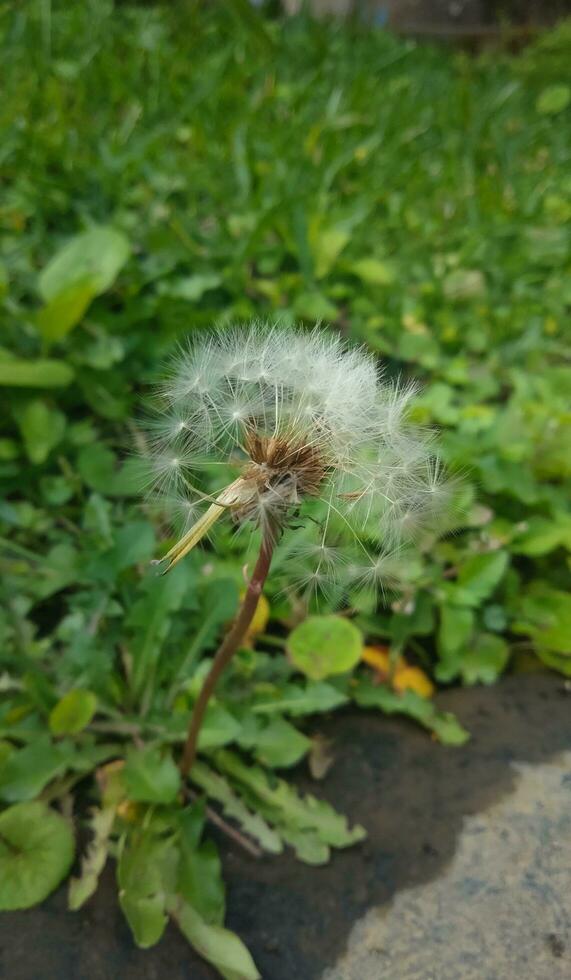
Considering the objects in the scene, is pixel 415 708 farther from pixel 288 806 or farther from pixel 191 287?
pixel 191 287

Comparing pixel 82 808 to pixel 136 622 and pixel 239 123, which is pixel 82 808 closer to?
pixel 136 622

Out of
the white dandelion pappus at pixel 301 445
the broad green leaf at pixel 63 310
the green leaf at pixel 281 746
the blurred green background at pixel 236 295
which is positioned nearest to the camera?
the white dandelion pappus at pixel 301 445

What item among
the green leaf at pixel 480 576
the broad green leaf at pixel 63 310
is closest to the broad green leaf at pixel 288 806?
the green leaf at pixel 480 576

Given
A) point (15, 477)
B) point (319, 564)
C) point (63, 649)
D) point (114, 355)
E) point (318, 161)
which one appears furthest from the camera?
point (318, 161)

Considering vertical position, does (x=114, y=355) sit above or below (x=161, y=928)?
above

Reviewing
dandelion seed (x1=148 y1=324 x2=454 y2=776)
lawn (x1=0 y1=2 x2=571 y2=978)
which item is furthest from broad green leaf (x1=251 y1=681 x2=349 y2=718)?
dandelion seed (x1=148 y1=324 x2=454 y2=776)

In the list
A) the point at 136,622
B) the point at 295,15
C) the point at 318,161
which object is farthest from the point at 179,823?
the point at 295,15

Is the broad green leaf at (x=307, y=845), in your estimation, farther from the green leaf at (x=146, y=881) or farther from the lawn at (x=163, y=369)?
the green leaf at (x=146, y=881)
